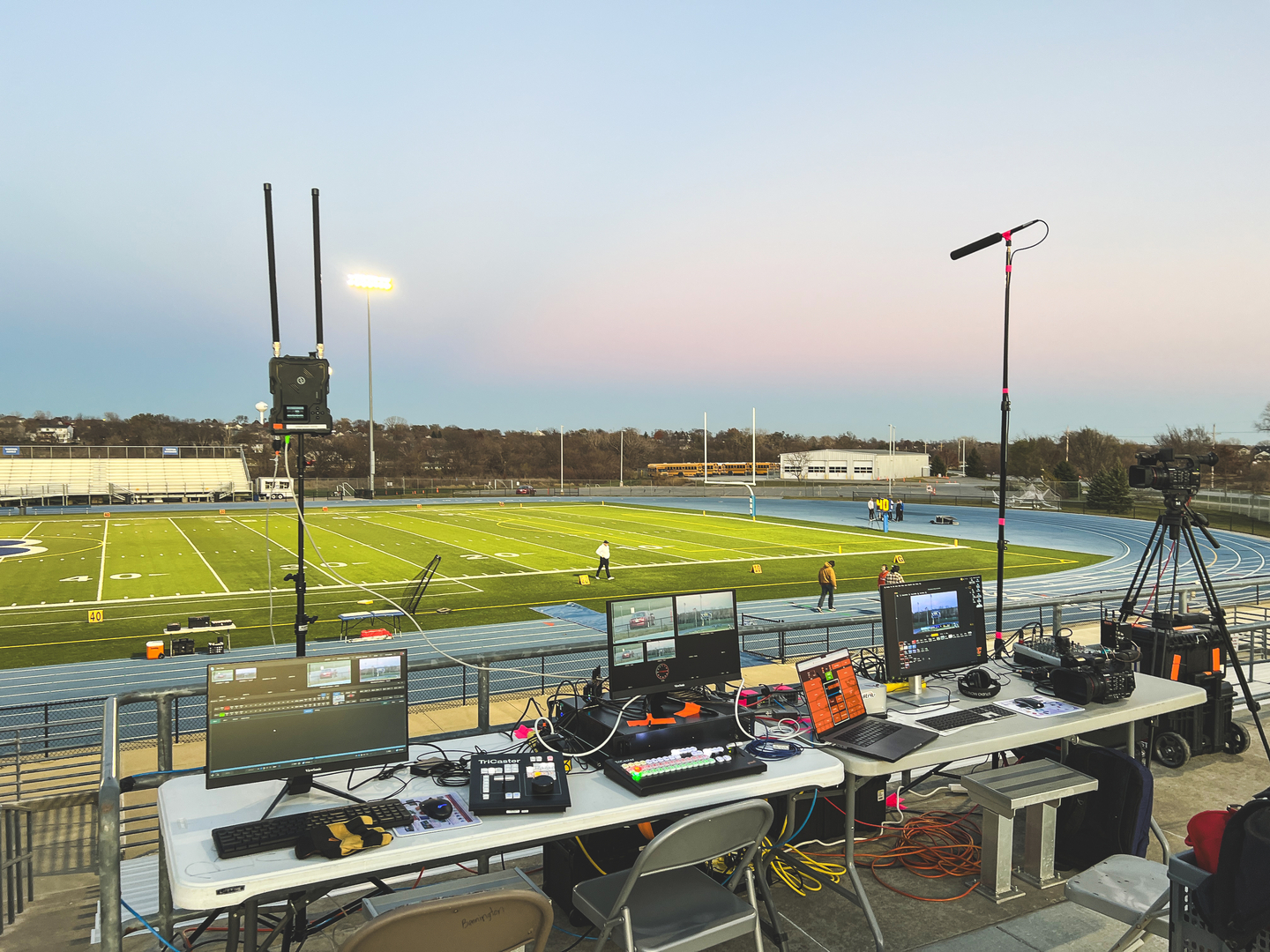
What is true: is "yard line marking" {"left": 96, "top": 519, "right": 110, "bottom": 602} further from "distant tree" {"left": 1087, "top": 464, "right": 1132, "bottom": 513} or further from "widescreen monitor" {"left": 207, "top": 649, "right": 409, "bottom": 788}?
"distant tree" {"left": 1087, "top": 464, "right": 1132, "bottom": 513}

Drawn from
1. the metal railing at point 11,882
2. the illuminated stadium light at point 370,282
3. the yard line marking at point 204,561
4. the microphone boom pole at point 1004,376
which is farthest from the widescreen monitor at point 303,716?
the illuminated stadium light at point 370,282

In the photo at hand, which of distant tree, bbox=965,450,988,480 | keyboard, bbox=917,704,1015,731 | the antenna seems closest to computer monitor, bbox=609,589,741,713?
keyboard, bbox=917,704,1015,731

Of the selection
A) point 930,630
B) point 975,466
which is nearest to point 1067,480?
point 975,466

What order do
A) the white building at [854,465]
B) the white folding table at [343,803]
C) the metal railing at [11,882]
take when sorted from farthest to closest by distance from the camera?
the white building at [854,465] → the metal railing at [11,882] → the white folding table at [343,803]

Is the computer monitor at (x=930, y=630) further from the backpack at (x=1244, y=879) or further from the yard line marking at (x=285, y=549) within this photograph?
the yard line marking at (x=285, y=549)

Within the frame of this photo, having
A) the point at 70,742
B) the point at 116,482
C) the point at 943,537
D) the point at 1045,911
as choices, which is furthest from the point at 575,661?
the point at 116,482

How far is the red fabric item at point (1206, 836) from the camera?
2.87 metres

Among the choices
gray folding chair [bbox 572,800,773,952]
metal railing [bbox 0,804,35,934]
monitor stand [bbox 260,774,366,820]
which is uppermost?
monitor stand [bbox 260,774,366,820]

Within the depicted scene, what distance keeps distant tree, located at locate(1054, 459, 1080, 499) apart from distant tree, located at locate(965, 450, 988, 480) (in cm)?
3140

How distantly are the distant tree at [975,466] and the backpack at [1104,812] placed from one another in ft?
343

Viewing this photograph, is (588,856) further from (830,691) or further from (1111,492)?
(1111,492)

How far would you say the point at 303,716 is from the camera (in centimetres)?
340

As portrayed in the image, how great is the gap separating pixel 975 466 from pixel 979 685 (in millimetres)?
111612

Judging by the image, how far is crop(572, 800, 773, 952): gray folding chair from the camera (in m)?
2.97
